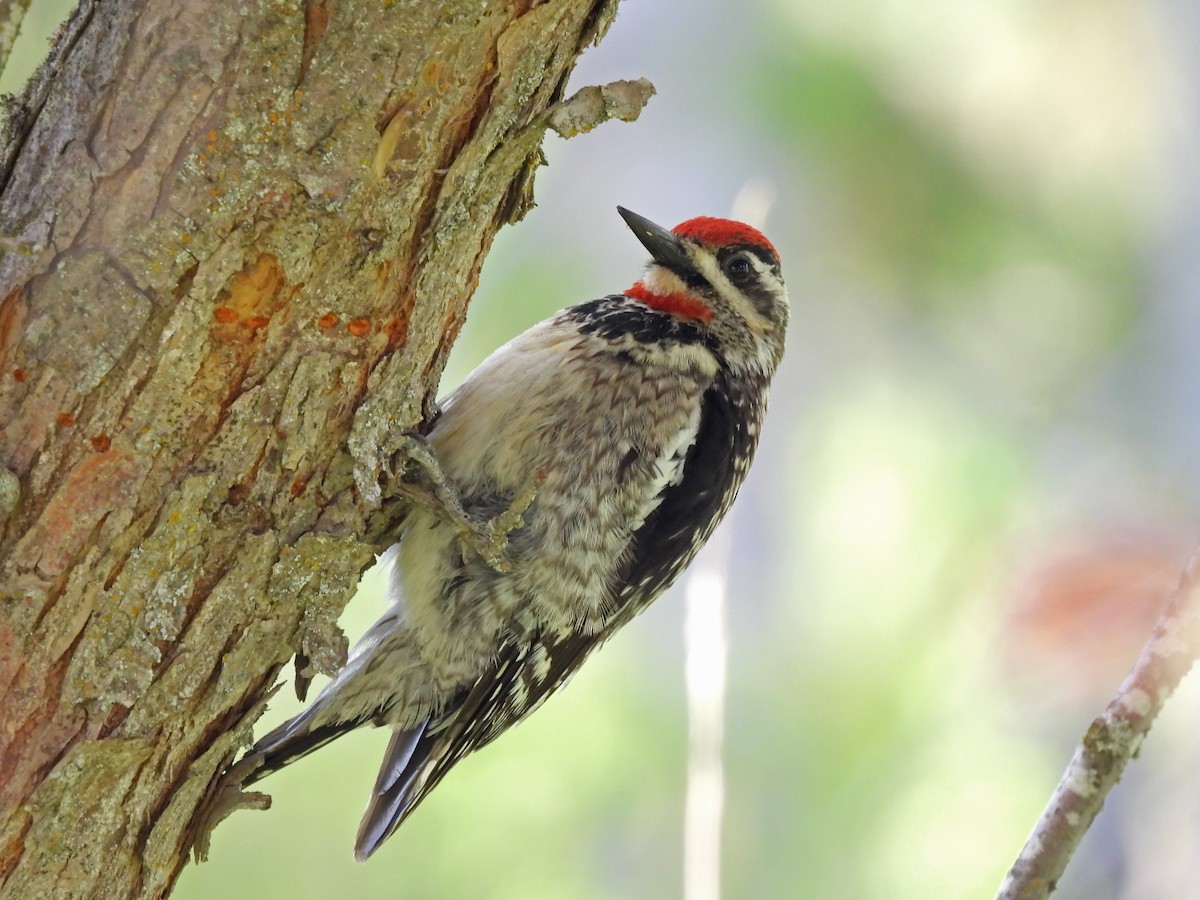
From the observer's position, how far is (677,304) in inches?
119

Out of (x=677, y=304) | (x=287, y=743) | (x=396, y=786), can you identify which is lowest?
(x=396, y=786)

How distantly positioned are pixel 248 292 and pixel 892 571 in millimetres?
2914

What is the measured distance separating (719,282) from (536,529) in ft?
3.04

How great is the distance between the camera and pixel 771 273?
10.8 ft

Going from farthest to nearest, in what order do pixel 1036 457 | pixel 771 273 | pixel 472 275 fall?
pixel 1036 457, pixel 771 273, pixel 472 275

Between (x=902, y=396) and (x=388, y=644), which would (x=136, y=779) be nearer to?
(x=388, y=644)

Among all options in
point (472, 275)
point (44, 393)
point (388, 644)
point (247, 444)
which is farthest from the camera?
point (388, 644)

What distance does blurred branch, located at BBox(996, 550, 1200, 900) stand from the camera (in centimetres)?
156

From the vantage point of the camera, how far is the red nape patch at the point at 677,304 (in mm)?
3021

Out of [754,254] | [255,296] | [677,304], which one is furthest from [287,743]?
[754,254]

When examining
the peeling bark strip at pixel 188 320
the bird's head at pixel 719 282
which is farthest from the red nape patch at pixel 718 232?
the peeling bark strip at pixel 188 320

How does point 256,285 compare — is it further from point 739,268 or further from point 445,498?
point 739,268

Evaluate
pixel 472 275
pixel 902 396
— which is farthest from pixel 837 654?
pixel 472 275

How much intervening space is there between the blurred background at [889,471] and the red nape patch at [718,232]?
400 millimetres
